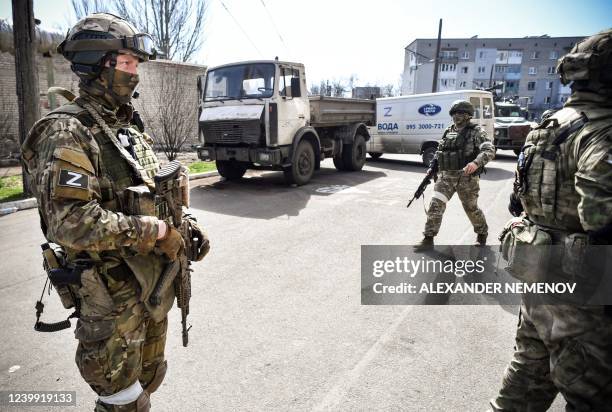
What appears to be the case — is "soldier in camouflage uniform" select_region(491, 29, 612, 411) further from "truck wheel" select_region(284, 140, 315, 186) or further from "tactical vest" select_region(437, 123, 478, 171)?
"truck wheel" select_region(284, 140, 315, 186)

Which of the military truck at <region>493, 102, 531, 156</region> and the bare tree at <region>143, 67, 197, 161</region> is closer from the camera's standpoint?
the bare tree at <region>143, 67, 197, 161</region>

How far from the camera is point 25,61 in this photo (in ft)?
20.0

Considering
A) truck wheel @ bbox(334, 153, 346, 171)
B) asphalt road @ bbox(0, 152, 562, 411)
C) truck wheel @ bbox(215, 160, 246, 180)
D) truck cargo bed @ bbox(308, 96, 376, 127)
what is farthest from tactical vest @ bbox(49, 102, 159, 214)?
truck wheel @ bbox(334, 153, 346, 171)

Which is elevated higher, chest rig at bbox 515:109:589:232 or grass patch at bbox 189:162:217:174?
chest rig at bbox 515:109:589:232

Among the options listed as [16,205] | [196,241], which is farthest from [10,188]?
[196,241]

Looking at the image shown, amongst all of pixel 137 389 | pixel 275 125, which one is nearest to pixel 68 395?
pixel 137 389

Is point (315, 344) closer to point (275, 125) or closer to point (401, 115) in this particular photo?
point (275, 125)

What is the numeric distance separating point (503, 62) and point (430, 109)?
57.9 m

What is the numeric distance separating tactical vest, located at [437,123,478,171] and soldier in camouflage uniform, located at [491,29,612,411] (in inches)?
100

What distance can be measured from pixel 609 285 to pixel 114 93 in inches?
84.4

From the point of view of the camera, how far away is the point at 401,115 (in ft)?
39.2

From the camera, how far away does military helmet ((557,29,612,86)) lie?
5.22 feet

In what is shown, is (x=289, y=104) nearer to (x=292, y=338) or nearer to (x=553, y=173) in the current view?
(x=292, y=338)

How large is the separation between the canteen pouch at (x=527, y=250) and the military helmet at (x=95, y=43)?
1908 mm
